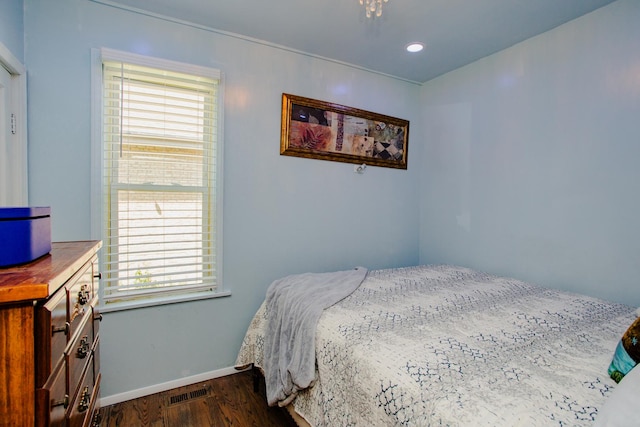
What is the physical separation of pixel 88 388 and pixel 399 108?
3.16m

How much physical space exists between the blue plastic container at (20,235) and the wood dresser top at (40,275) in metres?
0.02

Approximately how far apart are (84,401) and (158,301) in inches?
44.6

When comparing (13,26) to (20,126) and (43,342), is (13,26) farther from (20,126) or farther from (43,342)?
(43,342)

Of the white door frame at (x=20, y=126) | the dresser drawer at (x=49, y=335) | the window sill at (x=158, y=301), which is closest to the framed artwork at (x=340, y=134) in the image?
the window sill at (x=158, y=301)

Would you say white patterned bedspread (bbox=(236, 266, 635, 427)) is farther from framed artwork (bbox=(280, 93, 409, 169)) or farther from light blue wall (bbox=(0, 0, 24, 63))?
light blue wall (bbox=(0, 0, 24, 63))

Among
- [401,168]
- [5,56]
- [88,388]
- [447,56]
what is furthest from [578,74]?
[5,56]

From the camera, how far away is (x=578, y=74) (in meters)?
2.13

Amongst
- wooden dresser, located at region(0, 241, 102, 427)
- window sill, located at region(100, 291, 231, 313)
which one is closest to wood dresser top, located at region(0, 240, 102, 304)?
wooden dresser, located at region(0, 241, 102, 427)

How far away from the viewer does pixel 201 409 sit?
201cm

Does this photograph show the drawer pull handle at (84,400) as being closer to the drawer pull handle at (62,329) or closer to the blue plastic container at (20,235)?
the drawer pull handle at (62,329)

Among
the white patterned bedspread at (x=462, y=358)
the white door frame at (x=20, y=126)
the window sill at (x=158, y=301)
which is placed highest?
the white door frame at (x=20, y=126)

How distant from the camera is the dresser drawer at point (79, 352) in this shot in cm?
92

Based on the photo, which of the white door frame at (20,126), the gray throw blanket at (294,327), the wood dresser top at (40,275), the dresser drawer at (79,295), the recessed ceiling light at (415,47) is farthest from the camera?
the recessed ceiling light at (415,47)

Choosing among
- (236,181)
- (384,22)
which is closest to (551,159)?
(384,22)
